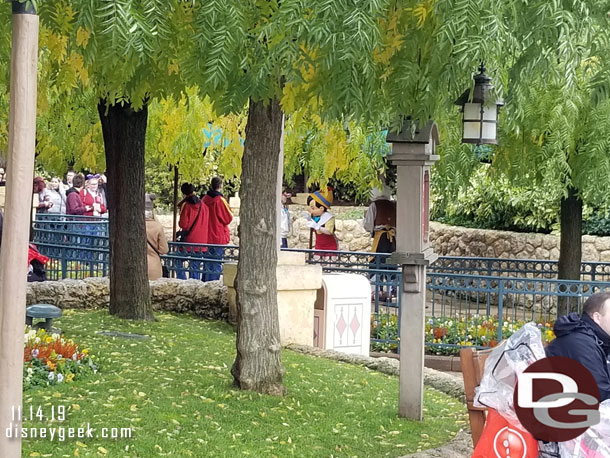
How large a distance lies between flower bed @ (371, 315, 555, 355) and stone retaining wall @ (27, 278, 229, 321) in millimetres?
2386

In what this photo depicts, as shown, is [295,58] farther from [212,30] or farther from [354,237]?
[354,237]

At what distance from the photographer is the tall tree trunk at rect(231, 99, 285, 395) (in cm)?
781

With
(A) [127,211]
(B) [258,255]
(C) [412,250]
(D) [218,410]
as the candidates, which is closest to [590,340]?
(C) [412,250]

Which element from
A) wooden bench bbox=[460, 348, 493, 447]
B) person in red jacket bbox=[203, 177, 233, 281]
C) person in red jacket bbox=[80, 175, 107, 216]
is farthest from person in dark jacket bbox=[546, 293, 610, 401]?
person in red jacket bbox=[80, 175, 107, 216]

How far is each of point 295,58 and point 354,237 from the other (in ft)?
72.0

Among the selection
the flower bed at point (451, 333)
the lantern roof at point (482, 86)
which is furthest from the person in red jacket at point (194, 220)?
the lantern roof at point (482, 86)

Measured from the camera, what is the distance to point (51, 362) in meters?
7.90

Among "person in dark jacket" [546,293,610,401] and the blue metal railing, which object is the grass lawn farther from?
the blue metal railing

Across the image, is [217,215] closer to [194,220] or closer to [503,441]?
[194,220]

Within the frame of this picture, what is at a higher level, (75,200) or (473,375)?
(75,200)

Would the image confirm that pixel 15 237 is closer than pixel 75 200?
Yes

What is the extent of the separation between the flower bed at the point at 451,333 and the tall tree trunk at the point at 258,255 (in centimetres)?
604

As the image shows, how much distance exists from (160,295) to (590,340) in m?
8.70

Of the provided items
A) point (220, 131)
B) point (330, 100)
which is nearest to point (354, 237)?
point (220, 131)
